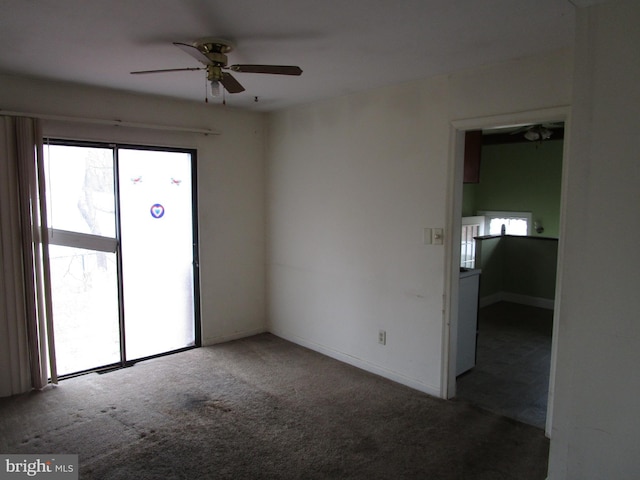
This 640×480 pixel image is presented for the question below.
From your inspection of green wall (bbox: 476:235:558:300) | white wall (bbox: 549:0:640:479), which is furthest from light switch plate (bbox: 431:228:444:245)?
green wall (bbox: 476:235:558:300)

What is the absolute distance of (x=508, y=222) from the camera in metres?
8.43

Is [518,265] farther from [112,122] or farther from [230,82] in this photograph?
[112,122]

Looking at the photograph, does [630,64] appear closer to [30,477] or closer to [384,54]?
[384,54]

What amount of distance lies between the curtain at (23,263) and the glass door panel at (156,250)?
68 cm

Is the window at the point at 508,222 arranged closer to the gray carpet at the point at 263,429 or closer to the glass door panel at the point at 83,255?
the gray carpet at the point at 263,429

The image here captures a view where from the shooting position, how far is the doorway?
12.2 ft

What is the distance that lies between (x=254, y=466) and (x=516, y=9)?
286 cm

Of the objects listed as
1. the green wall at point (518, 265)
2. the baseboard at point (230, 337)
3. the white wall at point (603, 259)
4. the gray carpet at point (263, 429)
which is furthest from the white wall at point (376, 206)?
the green wall at point (518, 265)

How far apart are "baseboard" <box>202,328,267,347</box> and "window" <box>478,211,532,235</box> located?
216 inches

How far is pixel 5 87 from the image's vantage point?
10.8 feet

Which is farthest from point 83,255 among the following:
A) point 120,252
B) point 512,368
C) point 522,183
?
point 522,183

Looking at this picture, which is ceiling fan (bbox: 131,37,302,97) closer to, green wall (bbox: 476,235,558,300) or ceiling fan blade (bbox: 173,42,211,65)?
ceiling fan blade (bbox: 173,42,211,65)

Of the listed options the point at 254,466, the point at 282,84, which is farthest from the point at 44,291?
the point at 282,84

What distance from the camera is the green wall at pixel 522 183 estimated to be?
773 centimetres
